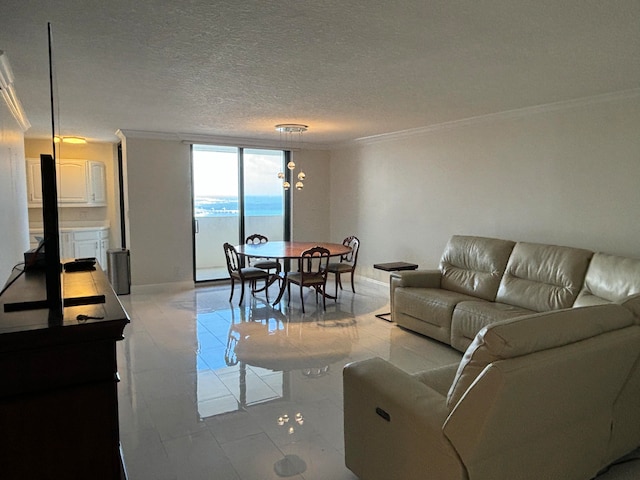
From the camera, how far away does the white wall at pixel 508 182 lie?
13.3 feet

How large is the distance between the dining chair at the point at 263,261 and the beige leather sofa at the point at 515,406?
436 centimetres

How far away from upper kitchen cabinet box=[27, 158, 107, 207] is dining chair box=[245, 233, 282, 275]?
3.07m

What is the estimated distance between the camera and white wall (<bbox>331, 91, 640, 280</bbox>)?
4043 mm

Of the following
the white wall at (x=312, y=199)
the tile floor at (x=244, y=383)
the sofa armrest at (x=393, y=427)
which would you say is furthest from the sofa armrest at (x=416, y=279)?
the white wall at (x=312, y=199)

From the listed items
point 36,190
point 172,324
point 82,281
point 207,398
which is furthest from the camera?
point 36,190

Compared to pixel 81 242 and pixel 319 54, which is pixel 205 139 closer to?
pixel 81 242

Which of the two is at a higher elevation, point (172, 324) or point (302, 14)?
point (302, 14)

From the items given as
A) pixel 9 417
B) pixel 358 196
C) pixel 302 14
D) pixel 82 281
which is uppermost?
pixel 302 14

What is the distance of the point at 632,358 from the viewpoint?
1.99 metres

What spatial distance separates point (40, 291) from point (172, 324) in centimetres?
312

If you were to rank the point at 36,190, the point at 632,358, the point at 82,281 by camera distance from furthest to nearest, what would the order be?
the point at 36,190, the point at 82,281, the point at 632,358

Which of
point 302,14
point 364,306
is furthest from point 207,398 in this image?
point 364,306

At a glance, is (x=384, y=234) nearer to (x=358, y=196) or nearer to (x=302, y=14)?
(x=358, y=196)

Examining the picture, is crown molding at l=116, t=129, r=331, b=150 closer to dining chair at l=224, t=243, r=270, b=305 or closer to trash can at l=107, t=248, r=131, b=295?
trash can at l=107, t=248, r=131, b=295
